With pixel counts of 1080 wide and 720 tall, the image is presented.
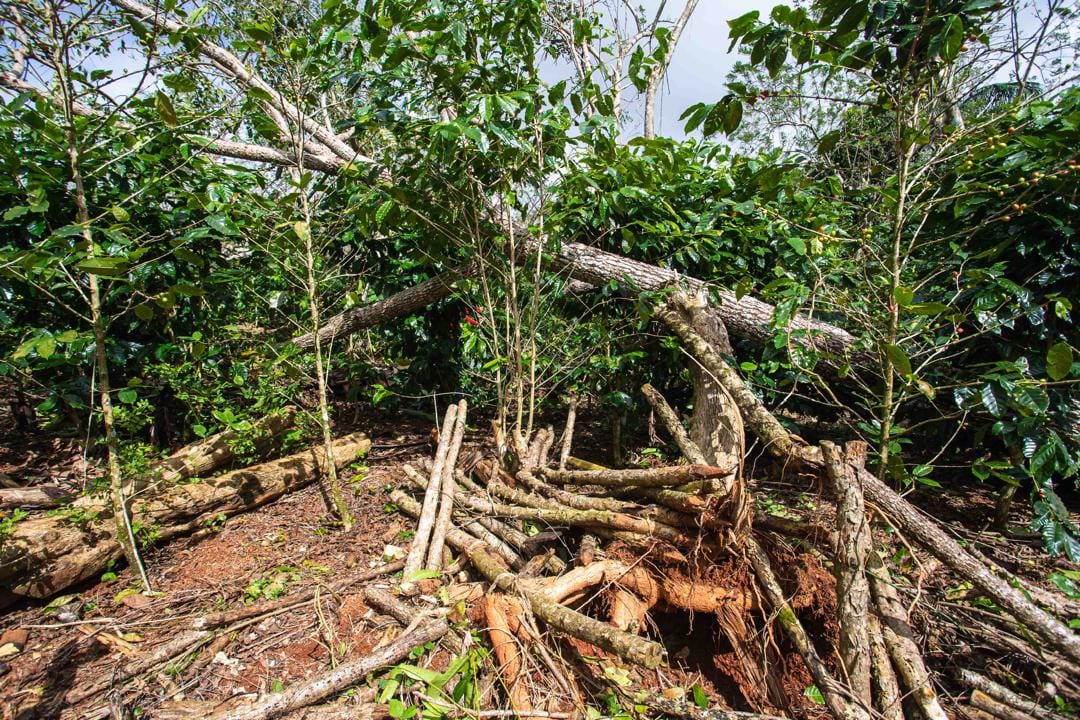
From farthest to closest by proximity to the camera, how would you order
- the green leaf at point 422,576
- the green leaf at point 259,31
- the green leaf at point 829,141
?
the green leaf at point 422,576 < the green leaf at point 259,31 < the green leaf at point 829,141

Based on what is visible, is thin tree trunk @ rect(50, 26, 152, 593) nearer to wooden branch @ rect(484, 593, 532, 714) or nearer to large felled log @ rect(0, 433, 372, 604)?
large felled log @ rect(0, 433, 372, 604)

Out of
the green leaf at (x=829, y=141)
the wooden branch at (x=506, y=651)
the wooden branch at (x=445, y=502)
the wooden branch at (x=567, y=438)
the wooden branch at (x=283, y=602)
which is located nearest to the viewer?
the wooden branch at (x=506, y=651)

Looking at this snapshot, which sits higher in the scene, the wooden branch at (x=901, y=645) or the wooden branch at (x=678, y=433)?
the wooden branch at (x=678, y=433)

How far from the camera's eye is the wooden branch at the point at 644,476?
7.00 feet

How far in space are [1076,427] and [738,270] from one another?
7.47 ft

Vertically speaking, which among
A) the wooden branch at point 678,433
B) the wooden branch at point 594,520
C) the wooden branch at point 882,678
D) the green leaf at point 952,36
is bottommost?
the wooden branch at point 882,678

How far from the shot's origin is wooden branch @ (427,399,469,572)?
2.98 m

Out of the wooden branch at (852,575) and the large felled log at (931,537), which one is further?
the wooden branch at (852,575)

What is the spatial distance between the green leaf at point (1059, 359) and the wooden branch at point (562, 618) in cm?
170

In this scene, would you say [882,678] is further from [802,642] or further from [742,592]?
[742,592]

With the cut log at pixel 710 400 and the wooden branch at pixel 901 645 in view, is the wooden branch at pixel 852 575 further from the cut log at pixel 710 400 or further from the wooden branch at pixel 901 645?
the cut log at pixel 710 400

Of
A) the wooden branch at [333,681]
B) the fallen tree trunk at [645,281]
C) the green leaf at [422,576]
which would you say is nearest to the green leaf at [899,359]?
the fallen tree trunk at [645,281]

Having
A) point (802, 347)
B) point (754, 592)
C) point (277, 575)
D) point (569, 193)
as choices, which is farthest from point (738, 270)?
point (277, 575)

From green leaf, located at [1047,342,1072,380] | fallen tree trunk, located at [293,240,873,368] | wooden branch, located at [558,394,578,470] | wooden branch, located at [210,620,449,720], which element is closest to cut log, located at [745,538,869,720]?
green leaf, located at [1047,342,1072,380]
